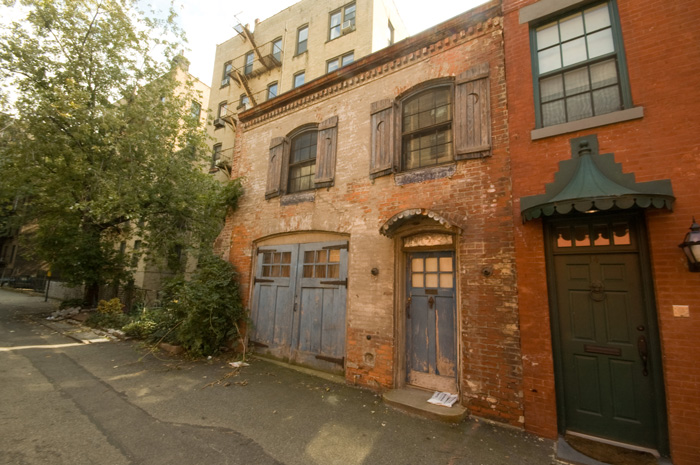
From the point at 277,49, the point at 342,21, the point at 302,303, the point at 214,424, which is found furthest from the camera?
the point at 277,49

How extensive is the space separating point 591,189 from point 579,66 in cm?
221

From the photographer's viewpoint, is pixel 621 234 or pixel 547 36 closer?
pixel 621 234

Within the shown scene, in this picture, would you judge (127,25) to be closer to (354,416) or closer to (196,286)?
(196,286)

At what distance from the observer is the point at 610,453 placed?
3422 mm

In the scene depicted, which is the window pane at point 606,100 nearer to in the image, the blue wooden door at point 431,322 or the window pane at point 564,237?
the window pane at point 564,237

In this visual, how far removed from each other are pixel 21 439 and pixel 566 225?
24.2 feet

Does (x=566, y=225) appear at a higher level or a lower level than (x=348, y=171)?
lower

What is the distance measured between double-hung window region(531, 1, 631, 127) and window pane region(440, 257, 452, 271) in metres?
2.52

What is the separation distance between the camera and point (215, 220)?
881cm

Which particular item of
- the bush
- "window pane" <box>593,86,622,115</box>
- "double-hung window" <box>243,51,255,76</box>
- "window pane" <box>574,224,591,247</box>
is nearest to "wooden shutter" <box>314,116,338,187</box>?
the bush

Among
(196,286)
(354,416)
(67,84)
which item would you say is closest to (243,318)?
(196,286)

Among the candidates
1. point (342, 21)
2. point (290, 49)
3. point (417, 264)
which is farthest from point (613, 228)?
point (290, 49)

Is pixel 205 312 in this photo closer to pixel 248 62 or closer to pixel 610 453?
pixel 610 453

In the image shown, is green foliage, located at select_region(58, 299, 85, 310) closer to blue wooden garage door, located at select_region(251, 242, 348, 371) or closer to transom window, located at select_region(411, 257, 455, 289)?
blue wooden garage door, located at select_region(251, 242, 348, 371)
